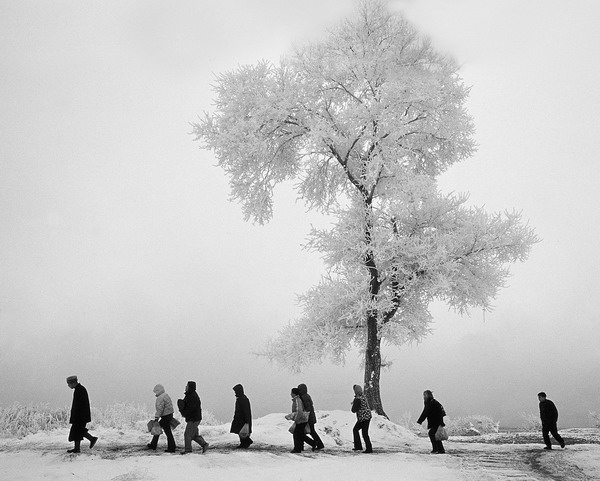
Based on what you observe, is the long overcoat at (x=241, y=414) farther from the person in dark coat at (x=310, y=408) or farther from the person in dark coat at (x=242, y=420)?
the person in dark coat at (x=310, y=408)

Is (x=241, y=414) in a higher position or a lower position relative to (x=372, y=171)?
lower

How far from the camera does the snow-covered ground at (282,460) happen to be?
30.9 ft

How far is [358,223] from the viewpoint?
18031mm

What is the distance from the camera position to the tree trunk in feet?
56.9

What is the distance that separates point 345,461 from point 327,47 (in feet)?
49.2

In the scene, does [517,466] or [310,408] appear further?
[310,408]

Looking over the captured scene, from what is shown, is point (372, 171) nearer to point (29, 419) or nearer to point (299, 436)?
point (299, 436)

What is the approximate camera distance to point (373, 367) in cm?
1781

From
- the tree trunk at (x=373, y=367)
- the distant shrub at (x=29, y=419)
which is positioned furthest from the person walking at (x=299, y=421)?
the distant shrub at (x=29, y=419)

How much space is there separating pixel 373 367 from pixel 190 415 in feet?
26.8

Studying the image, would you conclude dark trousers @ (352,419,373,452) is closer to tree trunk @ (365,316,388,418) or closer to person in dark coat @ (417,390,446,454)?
person in dark coat @ (417,390,446,454)

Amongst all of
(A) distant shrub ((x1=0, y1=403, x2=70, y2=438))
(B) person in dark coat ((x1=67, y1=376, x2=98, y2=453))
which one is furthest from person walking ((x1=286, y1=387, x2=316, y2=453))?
(A) distant shrub ((x1=0, y1=403, x2=70, y2=438))

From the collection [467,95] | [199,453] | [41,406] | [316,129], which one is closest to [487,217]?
[467,95]

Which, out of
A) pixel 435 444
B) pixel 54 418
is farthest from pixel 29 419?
pixel 435 444
